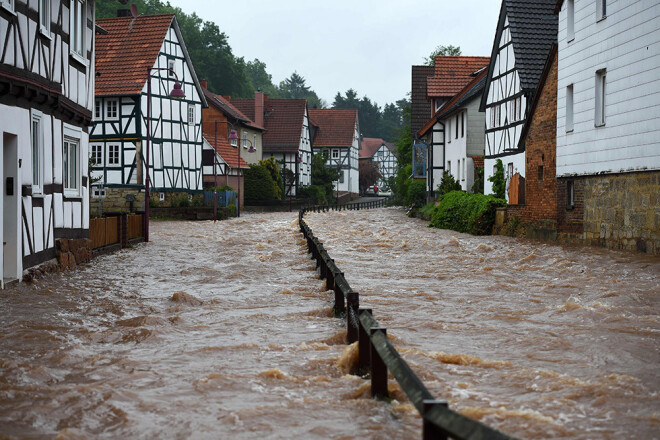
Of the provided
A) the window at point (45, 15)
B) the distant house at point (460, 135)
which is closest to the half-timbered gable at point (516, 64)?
the distant house at point (460, 135)

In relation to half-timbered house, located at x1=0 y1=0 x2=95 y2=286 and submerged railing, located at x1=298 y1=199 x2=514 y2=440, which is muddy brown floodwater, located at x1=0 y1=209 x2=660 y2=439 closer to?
submerged railing, located at x1=298 y1=199 x2=514 y2=440

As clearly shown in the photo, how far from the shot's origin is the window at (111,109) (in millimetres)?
43969

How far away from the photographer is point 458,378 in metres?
7.62

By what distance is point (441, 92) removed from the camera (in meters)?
51.7

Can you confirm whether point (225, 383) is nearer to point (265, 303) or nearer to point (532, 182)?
point (265, 303)

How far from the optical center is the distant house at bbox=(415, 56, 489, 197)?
50.1 meters

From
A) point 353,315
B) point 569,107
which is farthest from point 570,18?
point 353,315

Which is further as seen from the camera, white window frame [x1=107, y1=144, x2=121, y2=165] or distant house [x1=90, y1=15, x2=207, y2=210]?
white window frame [x1=107, y1=144, x2=121, y2=165]

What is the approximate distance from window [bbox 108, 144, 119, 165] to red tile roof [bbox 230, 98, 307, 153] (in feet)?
105

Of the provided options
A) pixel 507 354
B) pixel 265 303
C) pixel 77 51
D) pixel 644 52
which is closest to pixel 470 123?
pixel 644 52

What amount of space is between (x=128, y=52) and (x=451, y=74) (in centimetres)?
2039

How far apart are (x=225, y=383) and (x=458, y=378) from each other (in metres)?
2.18

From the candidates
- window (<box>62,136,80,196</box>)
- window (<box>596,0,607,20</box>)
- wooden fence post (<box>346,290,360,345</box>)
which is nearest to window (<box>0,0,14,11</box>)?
window (<box>62,136,80,196</box>)

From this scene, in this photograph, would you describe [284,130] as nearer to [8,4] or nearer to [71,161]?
[71,161]
